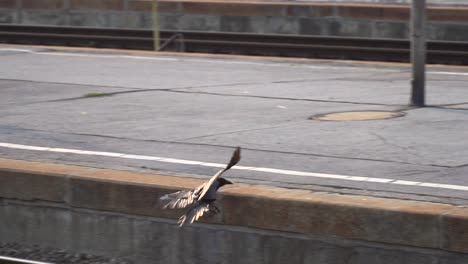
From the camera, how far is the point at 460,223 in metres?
6.10

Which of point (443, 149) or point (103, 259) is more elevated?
point (443, 149)

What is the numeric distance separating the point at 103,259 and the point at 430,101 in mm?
5302

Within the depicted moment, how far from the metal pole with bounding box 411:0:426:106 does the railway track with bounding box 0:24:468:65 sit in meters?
7.75

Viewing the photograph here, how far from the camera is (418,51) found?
1145cm

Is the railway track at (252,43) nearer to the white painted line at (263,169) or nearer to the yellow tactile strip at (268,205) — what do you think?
the white painted line at (263,169)

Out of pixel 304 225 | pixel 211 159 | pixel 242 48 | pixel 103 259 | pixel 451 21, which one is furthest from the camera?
pixel 451 21

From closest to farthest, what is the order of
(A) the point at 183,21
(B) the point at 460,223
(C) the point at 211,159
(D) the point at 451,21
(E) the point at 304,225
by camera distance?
(B) the point at 460,223
(E) the point at 304,225
(C) the point at 211,159
(D) the point at 451,21
(A) the point at 183,21

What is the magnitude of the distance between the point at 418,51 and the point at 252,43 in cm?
970

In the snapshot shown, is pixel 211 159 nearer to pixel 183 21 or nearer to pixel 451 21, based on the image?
pixel 451 21

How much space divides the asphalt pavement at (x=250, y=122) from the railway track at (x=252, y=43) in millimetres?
3765

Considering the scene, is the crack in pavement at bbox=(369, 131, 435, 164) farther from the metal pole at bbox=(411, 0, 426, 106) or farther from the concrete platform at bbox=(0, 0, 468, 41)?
the concrete platform at bbox=(0, 0, 468, 41)

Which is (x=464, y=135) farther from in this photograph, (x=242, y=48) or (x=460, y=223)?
(x=242, y=48)

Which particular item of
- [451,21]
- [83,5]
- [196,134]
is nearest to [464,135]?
[196,134]

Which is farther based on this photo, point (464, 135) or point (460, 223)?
point (464, 135)
